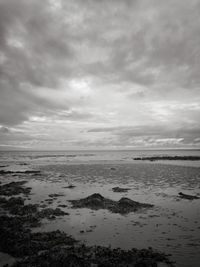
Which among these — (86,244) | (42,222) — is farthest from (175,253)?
(42,222)

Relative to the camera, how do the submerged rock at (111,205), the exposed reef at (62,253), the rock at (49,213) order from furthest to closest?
the submerged rock at (111,205), the rock at (49,213), the exposed reef at (62,253)

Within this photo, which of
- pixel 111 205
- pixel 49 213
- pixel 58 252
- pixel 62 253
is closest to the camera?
pixel 62 253

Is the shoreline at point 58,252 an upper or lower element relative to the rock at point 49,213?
upper

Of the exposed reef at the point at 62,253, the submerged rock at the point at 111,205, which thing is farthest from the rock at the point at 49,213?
the exposed reef at the point at 62,253

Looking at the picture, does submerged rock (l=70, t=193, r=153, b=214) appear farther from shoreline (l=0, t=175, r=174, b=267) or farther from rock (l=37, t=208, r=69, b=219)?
shoreline (l=0, t=175, r=174, b=267)

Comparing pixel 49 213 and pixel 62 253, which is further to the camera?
pixel 49 213

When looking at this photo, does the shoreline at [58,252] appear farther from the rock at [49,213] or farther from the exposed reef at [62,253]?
the rock at [49,213]

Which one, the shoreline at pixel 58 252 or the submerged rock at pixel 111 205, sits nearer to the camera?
the shoreline at pixel 58 252

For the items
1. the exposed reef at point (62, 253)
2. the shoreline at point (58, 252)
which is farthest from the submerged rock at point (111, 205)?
the exposed reef at point (62, 253)

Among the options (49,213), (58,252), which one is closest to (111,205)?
(49,213)

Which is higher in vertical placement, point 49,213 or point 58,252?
point 58,252

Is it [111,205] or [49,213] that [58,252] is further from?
[111,205]

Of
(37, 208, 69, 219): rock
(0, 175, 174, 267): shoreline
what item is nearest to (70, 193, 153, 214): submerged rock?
(37, 208, 69, 219): rock

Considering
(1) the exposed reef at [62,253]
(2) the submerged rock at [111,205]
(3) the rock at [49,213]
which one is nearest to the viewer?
(1) the exposed reef at [62,253]
